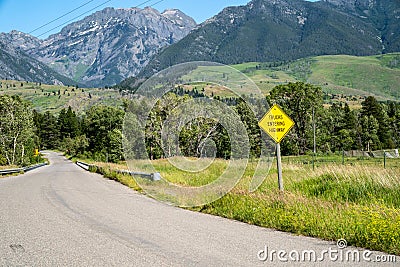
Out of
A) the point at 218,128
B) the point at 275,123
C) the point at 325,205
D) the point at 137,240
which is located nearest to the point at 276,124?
the point at 275,123

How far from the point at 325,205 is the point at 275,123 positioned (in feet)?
9.58

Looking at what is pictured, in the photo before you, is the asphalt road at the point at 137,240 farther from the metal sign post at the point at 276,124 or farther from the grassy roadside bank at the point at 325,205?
the metal sign post at the point at 276,124

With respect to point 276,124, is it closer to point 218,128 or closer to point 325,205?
point 218,128

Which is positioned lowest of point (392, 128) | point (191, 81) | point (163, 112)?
point (392, 128)

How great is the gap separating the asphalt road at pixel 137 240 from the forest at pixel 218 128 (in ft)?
8.19

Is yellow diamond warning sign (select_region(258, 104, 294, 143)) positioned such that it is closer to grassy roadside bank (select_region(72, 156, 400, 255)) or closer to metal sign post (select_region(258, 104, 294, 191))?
metal sign post (select_region(258, 104, 294, 191))

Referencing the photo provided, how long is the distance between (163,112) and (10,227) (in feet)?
17.2

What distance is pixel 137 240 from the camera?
7598 millimetres

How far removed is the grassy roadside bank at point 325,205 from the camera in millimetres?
7449

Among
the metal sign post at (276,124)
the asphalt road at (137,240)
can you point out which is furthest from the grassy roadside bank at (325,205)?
the metal sign post at (276,124)

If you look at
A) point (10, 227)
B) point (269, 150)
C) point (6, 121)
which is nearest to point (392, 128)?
point (6, 121)

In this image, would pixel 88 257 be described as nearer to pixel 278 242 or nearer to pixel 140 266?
pixel 140 266

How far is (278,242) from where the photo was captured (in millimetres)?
7426

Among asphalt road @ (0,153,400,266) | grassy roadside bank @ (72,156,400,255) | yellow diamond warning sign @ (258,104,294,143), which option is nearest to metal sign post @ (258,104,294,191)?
yellow diamond warning sign @ (258,104,294,143)
